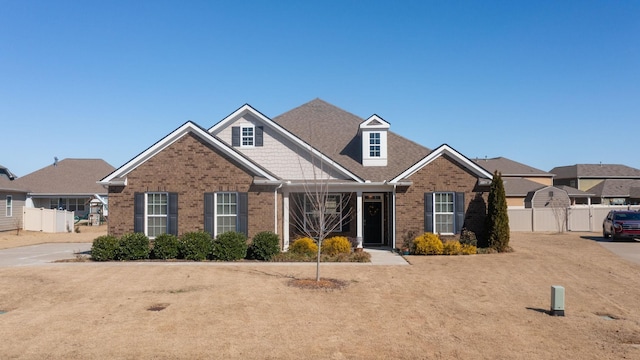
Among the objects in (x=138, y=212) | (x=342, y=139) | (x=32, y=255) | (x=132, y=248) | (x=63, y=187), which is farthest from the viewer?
Result: (x=63, y=187)

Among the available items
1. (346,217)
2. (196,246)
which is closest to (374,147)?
(346,217)

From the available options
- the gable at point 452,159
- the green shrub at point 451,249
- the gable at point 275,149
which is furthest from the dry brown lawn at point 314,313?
the gable at point 275,149

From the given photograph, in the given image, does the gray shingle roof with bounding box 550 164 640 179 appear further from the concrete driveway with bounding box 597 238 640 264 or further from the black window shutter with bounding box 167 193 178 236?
the black window shutter with bounding box 167 193 178 236

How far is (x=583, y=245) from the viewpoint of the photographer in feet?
79.0

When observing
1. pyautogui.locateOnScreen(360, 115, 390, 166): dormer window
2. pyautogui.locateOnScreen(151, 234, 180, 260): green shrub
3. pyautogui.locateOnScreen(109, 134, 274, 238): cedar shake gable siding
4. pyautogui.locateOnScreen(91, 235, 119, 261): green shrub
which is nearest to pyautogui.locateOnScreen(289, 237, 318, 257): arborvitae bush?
pyautogui.locateOnScreen(109, 134, 274, 238): cedar shake gable siding

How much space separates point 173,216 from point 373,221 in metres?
9.75

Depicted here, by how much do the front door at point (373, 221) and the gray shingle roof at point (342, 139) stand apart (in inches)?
71.9

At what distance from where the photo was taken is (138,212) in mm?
19094

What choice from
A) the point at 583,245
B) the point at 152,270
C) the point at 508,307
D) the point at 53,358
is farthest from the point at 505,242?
the point at 53,358

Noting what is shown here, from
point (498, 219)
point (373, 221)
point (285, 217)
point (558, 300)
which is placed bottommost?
point (558, 300)

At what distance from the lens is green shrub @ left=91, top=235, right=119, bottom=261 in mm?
17719

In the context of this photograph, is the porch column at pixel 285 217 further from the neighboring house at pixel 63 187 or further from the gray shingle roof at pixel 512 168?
the gray shingle roof at pixel 512 168

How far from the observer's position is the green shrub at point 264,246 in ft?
58.6

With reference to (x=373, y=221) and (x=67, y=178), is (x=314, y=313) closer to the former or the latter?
(x=373, y=221)
